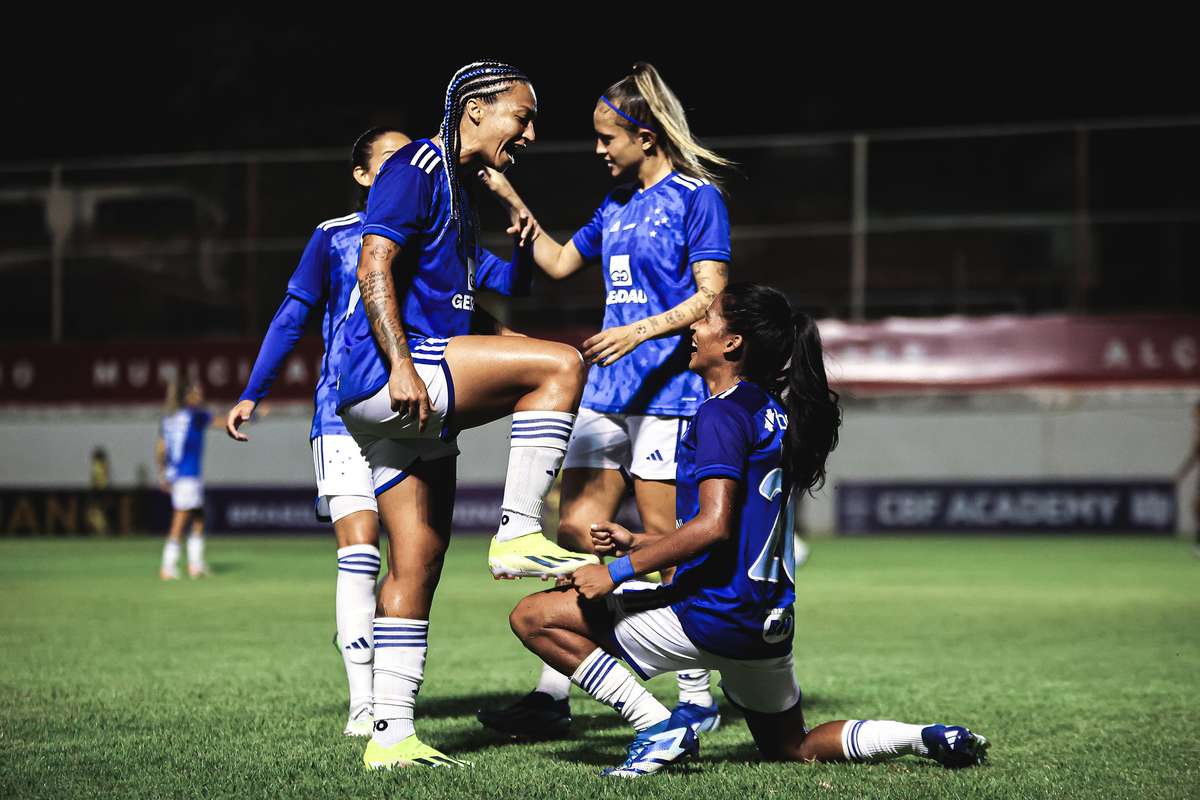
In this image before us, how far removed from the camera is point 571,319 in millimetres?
23812

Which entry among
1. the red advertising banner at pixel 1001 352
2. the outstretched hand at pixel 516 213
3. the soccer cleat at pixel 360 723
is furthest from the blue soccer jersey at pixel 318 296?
the red advertising banner at pixel 1001 352

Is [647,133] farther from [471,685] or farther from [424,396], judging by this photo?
[471,685]

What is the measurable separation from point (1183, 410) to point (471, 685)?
18.2 m

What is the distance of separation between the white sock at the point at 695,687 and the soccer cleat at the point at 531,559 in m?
1.40

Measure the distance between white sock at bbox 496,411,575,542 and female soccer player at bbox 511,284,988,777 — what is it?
0.27 m

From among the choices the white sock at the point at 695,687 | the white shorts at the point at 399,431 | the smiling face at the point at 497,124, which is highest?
the smiling face at the point at 497,124

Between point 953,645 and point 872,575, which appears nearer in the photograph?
point 953,645

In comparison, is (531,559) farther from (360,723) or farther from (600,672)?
(360,723)

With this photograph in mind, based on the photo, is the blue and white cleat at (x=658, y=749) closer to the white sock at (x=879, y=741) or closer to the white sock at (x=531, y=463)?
the white sock at (x=879, y=741)

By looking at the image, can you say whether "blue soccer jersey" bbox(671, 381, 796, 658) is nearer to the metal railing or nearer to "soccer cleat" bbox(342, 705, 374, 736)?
"soccer cleat" bbox(342, 705, 374, 736)

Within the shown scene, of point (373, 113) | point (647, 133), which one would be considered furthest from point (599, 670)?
point (373, 113)

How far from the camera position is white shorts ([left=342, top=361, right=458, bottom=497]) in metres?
4.49

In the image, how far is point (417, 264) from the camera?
184 inches

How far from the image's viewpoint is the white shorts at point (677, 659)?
14.5ft
